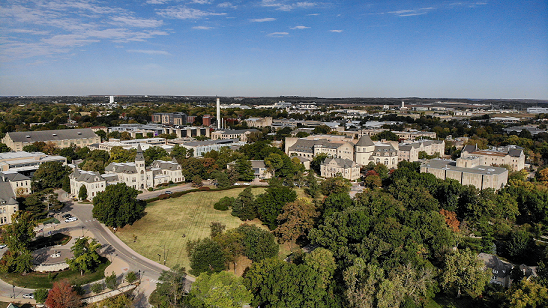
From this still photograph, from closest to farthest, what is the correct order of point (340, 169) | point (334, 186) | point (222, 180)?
point (334, 186) < point (222, 180) < point (340, 169)

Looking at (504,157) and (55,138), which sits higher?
(55,138)

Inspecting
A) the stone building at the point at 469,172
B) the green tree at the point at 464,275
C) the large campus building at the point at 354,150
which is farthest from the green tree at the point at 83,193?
the stone building at the point at 469,172

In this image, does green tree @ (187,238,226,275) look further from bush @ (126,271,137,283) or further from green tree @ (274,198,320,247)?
green tree @ (274,198,320,247)

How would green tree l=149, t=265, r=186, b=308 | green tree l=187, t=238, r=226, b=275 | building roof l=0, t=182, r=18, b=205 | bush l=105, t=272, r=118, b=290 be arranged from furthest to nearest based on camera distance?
building roof l=0, t=182, r=18, b=205 < green tree l=187, t=238, r=226, b=275 < bush l=105, t=272, r=118, b=290 < green tree l=149, t=265, r=186, b=308

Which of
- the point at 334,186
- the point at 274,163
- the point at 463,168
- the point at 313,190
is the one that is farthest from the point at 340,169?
the point at 463,168

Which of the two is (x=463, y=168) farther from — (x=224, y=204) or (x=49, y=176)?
(x=49, y=176)

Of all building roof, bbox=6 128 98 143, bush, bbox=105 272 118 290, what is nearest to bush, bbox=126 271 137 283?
bush, bbox=105 272 118 290
